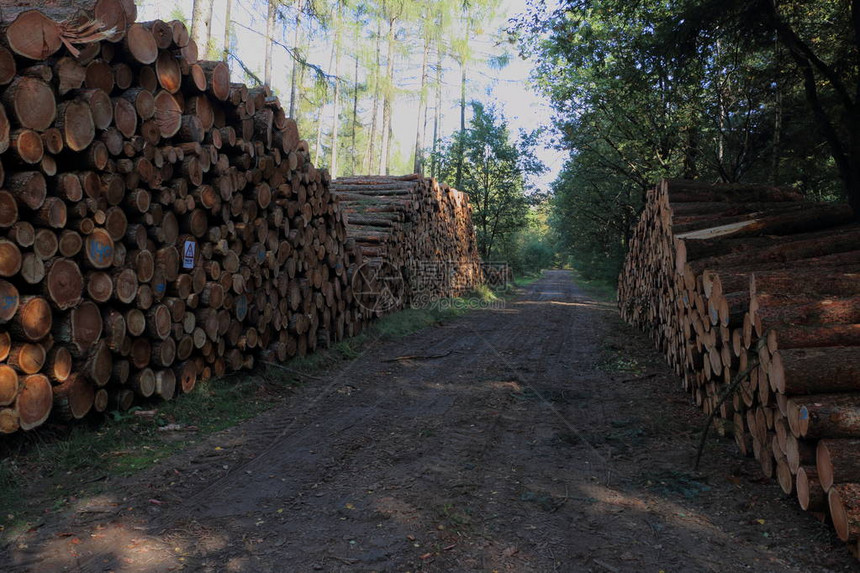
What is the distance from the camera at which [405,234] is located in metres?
13.0

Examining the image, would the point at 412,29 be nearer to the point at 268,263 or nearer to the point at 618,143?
the point at 618,143

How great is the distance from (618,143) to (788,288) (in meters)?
14.4

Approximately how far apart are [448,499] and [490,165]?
21907 mm

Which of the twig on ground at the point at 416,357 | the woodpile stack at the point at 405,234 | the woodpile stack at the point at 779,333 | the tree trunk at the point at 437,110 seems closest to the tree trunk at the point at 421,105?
the tree trunk at the point at 437,110

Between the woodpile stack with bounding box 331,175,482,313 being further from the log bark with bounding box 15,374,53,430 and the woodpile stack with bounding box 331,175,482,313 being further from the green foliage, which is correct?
the log bark with bounding box 15,374,53,430

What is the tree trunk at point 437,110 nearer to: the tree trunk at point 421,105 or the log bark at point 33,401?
the tree trunk at point 421,105

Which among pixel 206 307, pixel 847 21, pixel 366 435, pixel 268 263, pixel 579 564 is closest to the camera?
pixel 579 564

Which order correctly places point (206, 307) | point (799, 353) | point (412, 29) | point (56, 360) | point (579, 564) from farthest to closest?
point (412, 29)
point (206, 307)
point (56, 360)
point (799, 353)
point (579, 564)

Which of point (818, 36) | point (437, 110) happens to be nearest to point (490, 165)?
point (437, 110)

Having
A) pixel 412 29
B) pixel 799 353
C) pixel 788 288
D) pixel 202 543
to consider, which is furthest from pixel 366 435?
pixel 412 29

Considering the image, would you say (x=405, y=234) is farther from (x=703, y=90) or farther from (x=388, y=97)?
(x=388, y=97)

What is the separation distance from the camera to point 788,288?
4352mm

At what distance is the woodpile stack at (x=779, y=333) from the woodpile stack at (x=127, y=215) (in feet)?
16.1

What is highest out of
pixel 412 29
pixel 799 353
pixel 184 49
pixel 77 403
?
pixel 412 29
